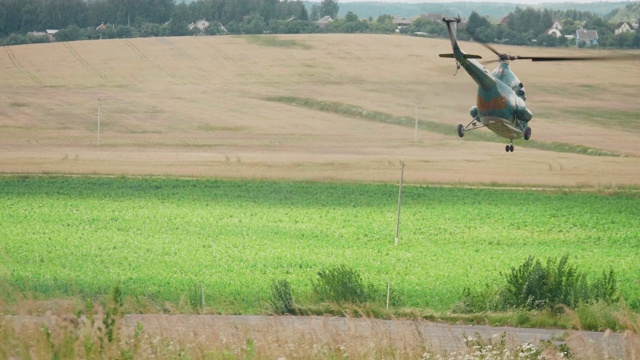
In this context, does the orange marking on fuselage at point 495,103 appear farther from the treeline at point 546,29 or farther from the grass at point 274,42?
the grass at point 274,42

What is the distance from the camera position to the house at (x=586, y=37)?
52344 mm

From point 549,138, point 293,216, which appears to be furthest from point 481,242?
point 549,138

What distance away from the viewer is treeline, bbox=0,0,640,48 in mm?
52375

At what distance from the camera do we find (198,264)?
82.8ft

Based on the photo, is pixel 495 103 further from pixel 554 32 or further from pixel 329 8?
pixel 329 8

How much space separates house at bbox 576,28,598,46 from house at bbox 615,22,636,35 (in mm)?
962

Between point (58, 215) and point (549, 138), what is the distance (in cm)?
2179

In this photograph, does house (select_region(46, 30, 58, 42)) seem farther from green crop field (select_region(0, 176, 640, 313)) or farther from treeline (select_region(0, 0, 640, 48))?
green crop field (select_region(0, 176, 640, 313))

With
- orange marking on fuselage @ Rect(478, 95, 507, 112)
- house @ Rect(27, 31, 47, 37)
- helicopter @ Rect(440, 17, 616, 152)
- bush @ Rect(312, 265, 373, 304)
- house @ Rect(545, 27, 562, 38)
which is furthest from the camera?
house @ Rect(27, 31, 47, 37)

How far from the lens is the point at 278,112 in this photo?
53.1 meters

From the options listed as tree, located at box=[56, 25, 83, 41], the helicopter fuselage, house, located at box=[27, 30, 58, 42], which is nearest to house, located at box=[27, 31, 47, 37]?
house, located at box=[27, 30, 58, 42]

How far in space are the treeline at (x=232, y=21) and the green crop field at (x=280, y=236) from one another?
35.0ft

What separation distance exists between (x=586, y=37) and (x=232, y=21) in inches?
791

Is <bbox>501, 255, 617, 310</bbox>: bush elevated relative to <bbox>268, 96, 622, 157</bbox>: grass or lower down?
elevated
